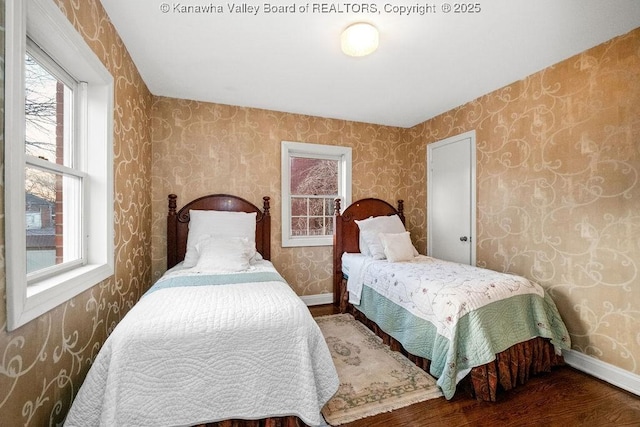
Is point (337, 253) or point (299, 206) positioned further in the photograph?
point (299, 206)

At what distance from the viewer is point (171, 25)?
69.1 inches

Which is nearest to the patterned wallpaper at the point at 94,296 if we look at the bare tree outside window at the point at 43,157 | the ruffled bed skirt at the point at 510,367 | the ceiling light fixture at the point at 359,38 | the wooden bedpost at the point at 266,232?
the bare tree outside window at the point at 43,157

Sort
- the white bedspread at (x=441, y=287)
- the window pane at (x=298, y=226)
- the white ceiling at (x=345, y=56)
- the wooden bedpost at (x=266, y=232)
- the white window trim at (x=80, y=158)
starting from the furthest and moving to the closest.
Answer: the window pane at (x=298, y=226) < the wooden bedpost at (x=266, y=232) < the white bedspread at (x=441, y=287) < the white ceiling at (x=345, y=56) < the white window trim at (x=80, y=158)

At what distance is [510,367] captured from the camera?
Result: 5.83ft

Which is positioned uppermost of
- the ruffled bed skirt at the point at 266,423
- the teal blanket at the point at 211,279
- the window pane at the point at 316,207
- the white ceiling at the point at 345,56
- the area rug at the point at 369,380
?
the white ceiling at the point at 345,56

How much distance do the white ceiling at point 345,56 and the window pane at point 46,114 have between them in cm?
60

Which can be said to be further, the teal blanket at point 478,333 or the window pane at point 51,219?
the teal blanket at point 478,333

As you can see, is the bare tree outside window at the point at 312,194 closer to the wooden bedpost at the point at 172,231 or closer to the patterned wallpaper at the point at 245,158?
the patterned wallpaper at the point at 245,158

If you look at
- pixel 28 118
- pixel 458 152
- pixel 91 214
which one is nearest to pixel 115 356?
pixel 91 214

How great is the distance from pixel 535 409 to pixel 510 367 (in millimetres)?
236

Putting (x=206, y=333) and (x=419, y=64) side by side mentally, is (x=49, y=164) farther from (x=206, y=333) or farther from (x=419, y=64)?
(x=419, y=64)

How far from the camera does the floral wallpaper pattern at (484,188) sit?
1.32 meters

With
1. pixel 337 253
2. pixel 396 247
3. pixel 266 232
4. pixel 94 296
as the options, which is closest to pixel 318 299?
pixel 337 253

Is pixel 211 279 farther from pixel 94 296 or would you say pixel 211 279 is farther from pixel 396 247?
pixel 396 247
